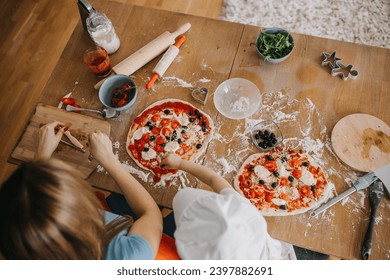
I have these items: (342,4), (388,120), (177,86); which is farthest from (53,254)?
(342,4)

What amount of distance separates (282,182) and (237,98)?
47 cm

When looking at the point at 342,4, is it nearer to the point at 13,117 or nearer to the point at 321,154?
the point at 321,154

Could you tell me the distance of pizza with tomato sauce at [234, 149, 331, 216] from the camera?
1458 mm

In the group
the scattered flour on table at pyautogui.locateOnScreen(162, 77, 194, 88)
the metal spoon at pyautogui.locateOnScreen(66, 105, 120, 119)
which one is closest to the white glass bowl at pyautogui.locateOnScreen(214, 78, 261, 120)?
the scattered flour on table at pyautogui.locateOnScreen(162, 77, 194, 88)

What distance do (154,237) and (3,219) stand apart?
1.84 feet

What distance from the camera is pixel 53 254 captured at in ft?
3.28

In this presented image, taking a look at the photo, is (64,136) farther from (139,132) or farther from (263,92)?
(263,92)

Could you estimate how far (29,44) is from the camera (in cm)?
300

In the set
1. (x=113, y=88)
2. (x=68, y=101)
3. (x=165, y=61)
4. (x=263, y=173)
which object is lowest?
(x=263, y=173)

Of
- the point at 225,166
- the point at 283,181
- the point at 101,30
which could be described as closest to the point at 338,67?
the point at 283,181

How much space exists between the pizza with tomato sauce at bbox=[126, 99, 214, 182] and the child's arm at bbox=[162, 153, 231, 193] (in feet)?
0.23

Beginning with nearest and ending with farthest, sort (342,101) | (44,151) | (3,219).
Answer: (3,219), (44,151), (342,101)

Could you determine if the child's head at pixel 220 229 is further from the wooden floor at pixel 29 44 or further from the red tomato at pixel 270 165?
the wooden floor at pixel 29 44
